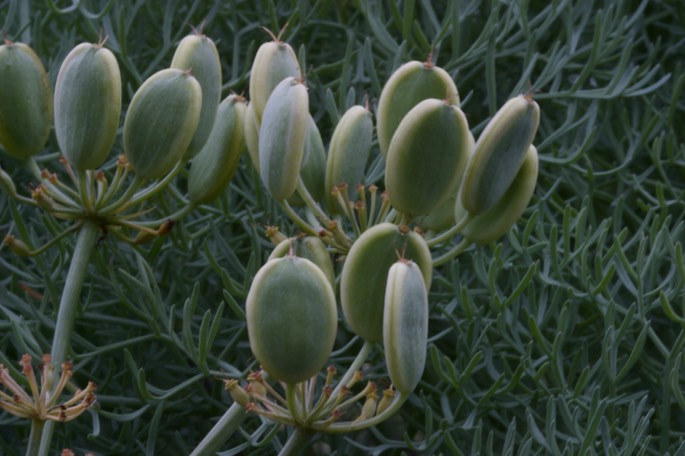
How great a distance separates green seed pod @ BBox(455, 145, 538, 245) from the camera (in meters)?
0.45

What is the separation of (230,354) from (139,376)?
0.15 m

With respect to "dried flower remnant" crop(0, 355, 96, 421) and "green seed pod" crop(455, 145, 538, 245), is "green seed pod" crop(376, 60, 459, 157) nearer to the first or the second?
"green seed pod" crop(455, 145, 538, 245)

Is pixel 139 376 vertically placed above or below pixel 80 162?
below

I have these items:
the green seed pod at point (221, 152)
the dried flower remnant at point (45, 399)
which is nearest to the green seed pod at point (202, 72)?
the green seed pod at point (221, 152)

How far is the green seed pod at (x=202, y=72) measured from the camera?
48 centimetres

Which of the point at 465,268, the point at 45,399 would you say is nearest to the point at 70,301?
the point at 45,399

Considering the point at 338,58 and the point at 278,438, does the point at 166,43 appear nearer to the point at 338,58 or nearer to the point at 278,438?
the point at 338,58

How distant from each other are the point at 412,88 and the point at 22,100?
16cm

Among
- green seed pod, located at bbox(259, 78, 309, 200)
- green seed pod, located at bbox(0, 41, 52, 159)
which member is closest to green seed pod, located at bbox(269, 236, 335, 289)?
green seed pod, located at bbox(259, 78, 309, 200)

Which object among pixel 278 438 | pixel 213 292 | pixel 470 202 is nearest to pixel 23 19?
pixel 213 292

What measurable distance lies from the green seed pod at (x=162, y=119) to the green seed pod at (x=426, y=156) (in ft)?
0.29

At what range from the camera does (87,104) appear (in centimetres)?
46

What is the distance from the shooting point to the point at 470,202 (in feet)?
1.41

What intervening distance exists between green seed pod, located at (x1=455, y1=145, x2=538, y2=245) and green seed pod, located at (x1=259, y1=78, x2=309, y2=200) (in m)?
0.07
